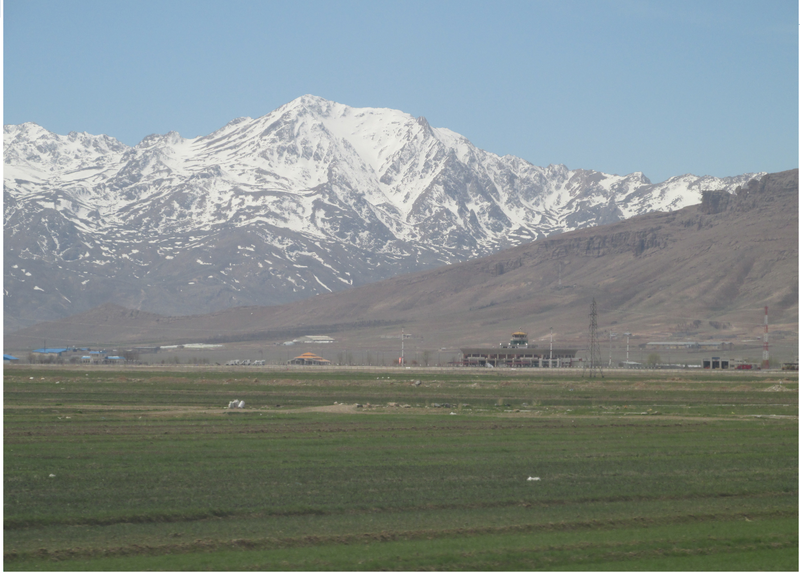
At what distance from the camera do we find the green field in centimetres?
2253

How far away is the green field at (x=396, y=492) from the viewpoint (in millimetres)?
22531

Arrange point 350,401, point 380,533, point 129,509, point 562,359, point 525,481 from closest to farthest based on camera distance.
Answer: point 380,533, point 129,509, point 525,481, point 350,401, point 562,359

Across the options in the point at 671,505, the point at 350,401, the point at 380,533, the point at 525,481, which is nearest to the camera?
the point at 380,533

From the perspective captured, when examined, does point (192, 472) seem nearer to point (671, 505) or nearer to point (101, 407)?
point (671, 505)

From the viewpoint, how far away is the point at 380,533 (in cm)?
2442

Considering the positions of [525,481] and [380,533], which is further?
[525,481]

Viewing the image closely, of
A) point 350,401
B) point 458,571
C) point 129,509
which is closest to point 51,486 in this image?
point 129,509

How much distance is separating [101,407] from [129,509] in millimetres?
41629

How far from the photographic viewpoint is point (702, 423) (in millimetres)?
56438

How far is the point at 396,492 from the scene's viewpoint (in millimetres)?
30109

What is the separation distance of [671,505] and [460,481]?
24.6 feet

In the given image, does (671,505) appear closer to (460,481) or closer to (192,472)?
(460,481)

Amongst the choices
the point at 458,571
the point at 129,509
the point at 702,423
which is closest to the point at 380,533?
the point at 458,571

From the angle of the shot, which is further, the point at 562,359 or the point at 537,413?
the point at 562,359
